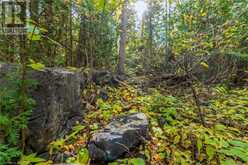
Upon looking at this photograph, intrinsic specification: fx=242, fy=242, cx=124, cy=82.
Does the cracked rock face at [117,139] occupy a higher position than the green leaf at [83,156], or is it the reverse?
the cracked rock face at [117,139]

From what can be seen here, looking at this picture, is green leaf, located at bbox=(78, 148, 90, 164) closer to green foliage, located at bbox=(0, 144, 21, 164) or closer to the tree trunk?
green foliage, located at bbox=(0, 144, 21, 164)

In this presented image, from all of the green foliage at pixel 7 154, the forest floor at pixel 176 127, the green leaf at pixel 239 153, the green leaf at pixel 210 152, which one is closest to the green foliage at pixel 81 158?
the forest floor at pixel 176 127

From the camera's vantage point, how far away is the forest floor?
8.33ft

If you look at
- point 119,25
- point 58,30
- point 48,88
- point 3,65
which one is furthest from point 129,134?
point 119,25

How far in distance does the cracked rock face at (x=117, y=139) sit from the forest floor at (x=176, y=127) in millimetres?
94

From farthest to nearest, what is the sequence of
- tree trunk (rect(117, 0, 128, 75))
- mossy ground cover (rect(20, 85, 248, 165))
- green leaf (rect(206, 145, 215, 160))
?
tree trunk (rect(117, 0, 128, 75)) < mossy ground cover (rect(20, 85, 248, 165)) < green leaf (rect(206, 145, 215, 160))

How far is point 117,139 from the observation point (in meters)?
2.65

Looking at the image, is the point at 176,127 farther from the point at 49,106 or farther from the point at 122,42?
the point at 122,42

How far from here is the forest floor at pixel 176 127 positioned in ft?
8.33

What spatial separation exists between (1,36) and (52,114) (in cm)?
130

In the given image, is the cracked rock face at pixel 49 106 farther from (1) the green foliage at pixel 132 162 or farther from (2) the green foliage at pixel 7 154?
(1) the green foliage at pixel 132 162

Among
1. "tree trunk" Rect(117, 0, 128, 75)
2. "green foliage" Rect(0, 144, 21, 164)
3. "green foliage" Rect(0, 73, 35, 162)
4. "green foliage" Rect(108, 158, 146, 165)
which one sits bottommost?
"green foliage" Rect(108, 158, 146, 165)

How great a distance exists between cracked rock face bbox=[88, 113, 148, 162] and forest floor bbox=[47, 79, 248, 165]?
94 mm

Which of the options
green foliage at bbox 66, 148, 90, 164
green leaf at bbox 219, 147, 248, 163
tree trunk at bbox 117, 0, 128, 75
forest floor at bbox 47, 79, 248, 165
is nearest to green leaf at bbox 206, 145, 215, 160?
forest floor at bbox 47, 79, 248, 165
